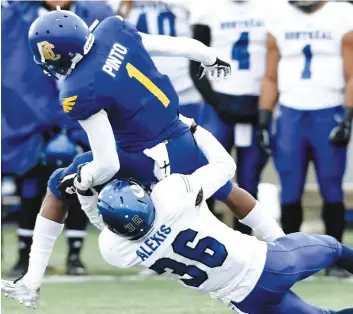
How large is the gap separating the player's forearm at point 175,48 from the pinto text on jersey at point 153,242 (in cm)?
102

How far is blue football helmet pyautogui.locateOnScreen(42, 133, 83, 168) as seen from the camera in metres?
7.00

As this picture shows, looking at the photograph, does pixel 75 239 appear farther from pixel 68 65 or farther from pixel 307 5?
pixel 68 65

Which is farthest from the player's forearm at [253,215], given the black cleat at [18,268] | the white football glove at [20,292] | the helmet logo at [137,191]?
the black cleat at [18,268]

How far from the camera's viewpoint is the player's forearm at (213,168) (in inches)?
196

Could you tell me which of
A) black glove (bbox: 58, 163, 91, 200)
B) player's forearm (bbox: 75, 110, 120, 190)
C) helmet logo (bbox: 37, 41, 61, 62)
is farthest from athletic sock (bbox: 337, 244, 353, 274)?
helmet logo (bbox: 37, 41, 61, 62)

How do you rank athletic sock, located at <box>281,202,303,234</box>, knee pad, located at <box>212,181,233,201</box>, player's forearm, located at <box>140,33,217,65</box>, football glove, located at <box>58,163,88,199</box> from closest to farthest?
football glove, located at <box>58,163,88,199</box>, player's forearm, located at <box>140,33,217,65</box>, knee pad, located at <box>212,181,233,201</box>, athletic sock, located at <box>281,202,303,234</box>

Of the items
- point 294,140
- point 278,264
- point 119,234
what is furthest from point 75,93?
point 294,140

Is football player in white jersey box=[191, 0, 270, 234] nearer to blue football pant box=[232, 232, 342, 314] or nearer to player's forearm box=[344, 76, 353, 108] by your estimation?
player's forearm box=[344, 76, 353, 108]

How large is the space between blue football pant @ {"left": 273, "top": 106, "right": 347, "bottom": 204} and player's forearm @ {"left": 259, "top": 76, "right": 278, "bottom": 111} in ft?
0.27

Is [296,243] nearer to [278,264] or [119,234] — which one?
[278,264]

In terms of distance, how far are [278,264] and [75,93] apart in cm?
100

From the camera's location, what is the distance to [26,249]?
7176mm

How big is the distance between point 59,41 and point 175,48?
667 millimetres

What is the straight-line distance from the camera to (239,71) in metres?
7.29
